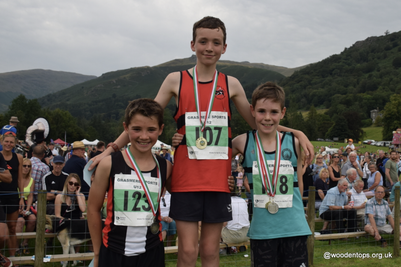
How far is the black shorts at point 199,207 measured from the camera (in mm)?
2725

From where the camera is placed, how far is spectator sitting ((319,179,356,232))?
7355 millimetres

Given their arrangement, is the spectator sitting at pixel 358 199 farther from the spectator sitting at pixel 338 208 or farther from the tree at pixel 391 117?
the tree at pixel 391 117

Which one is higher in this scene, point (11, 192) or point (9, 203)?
point (11, 192)

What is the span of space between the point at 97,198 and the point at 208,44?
1483 mm

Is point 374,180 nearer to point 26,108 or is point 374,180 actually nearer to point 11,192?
point 11,192

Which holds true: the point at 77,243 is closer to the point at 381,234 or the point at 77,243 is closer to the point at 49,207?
the point at 49,207

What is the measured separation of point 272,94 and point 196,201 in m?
1.09

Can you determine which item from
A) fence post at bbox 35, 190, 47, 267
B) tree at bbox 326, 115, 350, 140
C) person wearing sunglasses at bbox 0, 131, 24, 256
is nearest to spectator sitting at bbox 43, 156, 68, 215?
person wearing sunglasses at bbox 0, 131, 24, 256

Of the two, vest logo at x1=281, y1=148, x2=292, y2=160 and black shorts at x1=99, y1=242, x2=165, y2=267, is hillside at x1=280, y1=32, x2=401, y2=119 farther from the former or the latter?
black shorts at x1=99, y1=242, x2=165, y2=267

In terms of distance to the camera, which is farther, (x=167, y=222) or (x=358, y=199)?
(x=358, y=199)

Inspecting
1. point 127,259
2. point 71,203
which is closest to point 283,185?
point 127,259

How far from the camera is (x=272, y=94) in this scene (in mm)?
2965

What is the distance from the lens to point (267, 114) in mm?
2949

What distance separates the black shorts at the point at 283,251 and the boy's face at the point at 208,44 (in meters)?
1.55
